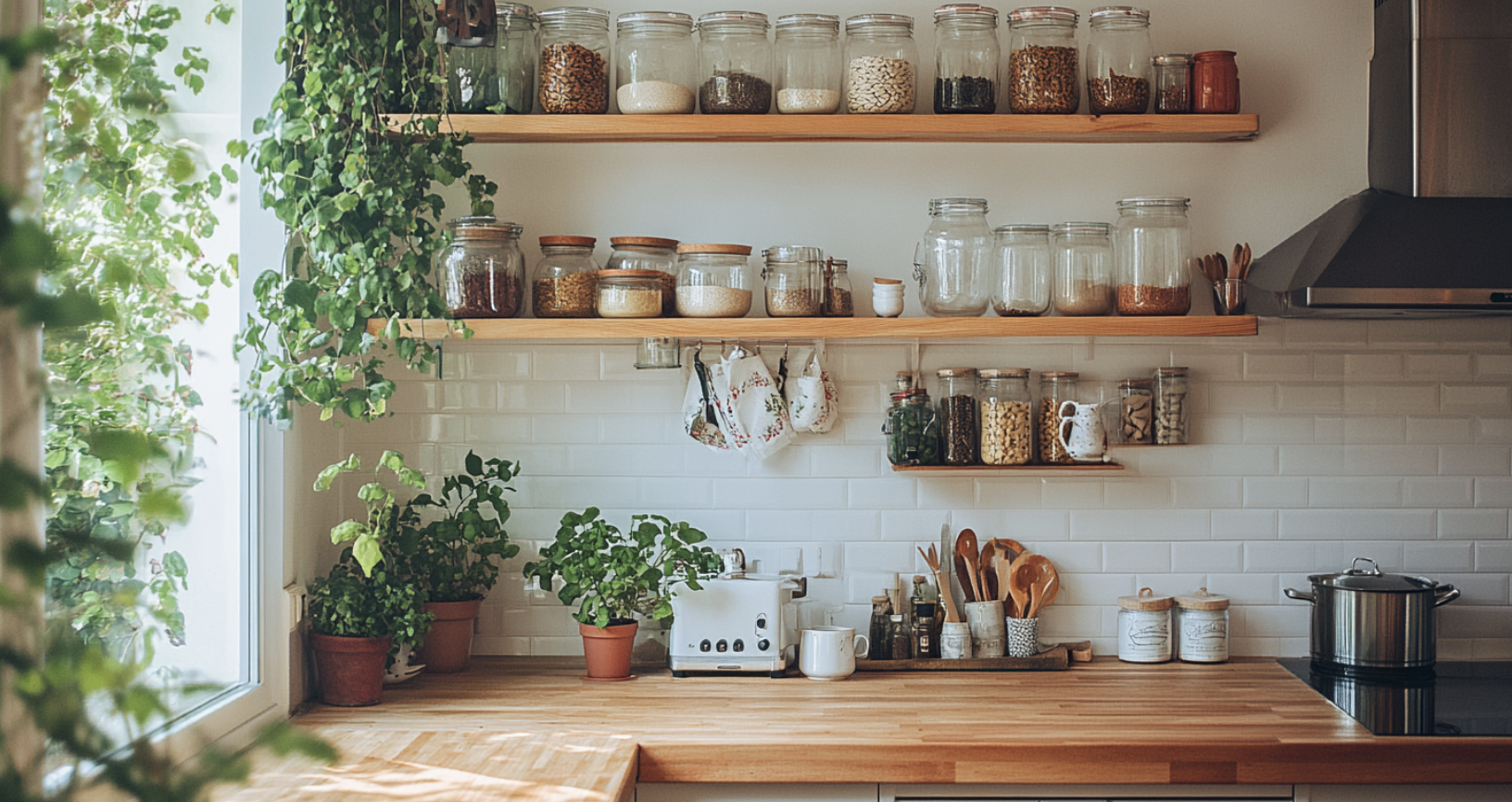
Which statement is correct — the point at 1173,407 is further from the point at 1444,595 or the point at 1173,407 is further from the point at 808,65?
the point at 808,65

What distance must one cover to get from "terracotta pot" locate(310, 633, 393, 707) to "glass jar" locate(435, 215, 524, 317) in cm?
72

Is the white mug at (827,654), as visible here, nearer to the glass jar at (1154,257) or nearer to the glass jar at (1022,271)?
the glass jar at (1022,271)

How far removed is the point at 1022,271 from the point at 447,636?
1.53m

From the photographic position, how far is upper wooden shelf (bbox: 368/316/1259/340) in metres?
2.45

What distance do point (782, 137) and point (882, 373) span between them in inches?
24.0

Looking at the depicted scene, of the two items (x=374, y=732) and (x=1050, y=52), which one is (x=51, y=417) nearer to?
(x=374, y=732)

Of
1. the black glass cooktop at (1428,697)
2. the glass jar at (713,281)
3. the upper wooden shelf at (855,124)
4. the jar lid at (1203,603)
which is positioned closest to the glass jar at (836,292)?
the glass jar at (713,281)

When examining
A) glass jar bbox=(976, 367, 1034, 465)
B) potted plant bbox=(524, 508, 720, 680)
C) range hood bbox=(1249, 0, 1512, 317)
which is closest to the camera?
range hood bbox=(1249, 0, 1512, 317)

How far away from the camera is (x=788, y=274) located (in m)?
2.54

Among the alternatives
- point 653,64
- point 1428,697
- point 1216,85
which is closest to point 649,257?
point 653,64

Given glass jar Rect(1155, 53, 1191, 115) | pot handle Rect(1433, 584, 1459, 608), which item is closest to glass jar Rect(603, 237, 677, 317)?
glass jar Rect(1155, 53, 1191, 115)

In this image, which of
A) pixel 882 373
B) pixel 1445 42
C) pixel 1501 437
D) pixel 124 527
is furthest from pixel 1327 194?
pixel 124 527

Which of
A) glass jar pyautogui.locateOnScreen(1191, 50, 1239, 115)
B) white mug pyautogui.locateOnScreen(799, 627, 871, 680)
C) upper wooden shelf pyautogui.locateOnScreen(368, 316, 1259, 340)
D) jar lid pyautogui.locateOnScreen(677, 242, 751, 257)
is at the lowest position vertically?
white mug pyautogui.locateOnScreen(799, 627, 871, 680)

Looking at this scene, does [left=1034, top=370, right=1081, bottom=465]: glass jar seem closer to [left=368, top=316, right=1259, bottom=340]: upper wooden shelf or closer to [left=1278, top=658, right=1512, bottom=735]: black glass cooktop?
[left=368, top=316, right=1259, bottom=340]: upper wooden shelf
